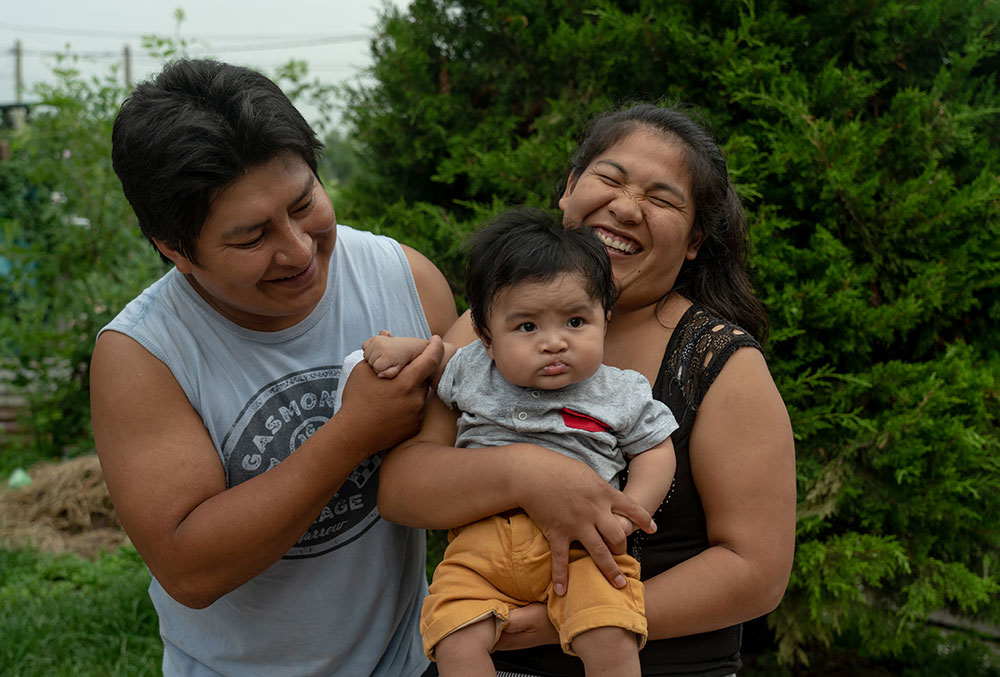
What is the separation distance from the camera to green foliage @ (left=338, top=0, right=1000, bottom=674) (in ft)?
9.09

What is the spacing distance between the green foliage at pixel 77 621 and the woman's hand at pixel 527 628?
2.92m

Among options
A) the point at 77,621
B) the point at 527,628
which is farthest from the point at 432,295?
the point at 77,621

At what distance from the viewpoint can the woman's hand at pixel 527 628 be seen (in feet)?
5.84

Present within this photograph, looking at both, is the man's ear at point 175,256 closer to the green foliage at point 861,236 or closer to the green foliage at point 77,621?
the green foliage at point 861,236

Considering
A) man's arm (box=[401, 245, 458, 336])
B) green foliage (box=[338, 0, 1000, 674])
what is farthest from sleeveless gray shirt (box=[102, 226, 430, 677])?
green foliage (box=[338, 0, 1000, 674])

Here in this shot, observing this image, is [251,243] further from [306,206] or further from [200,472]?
[200,472]

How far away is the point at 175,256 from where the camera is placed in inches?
76.4

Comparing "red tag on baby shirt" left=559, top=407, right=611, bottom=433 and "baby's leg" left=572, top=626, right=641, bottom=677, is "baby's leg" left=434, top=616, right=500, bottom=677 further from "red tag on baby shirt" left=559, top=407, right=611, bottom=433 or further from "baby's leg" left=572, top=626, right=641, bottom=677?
"red tag on baby shirt" left=559, top=407, right=611, bottom=433

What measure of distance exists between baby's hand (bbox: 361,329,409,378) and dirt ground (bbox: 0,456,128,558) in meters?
4.85

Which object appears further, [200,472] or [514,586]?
[200,472]

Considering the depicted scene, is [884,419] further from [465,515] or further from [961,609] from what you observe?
[465,515]

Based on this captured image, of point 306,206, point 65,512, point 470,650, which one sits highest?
point 306,206

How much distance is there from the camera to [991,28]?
3027 mm

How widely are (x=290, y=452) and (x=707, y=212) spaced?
116cm
